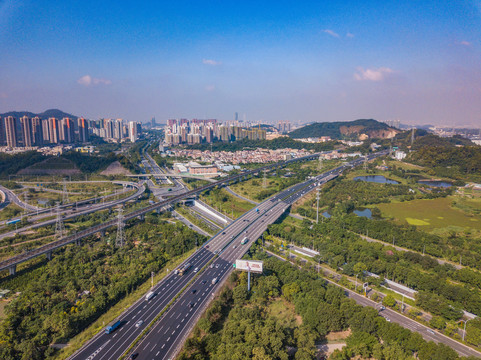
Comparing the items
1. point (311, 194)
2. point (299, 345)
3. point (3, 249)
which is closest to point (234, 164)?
point (311, 194)

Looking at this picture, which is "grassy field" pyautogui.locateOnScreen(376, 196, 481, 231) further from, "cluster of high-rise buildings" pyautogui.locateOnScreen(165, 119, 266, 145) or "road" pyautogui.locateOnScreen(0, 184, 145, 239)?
"cluster of high-rise buildings" pyautogui.locateOnScreen(165, 119, 266, 145)

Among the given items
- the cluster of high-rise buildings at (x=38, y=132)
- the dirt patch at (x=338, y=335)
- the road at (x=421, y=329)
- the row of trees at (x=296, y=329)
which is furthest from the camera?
the cluster of high-rise buildings at (x=38, y=132)

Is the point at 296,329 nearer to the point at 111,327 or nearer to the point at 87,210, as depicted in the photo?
the point at 111,327

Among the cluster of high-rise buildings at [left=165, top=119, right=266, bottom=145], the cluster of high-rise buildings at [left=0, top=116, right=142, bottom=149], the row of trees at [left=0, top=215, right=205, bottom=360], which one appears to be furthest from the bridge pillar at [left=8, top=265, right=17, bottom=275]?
the cluster of high-rise buildings at [left=165, top=119, right=266, bottom=145]

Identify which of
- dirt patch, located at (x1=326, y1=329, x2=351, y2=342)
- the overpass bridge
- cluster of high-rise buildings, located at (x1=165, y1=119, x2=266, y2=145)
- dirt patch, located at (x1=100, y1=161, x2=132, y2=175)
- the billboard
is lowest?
dirt patch, located at (x1=326, y1=329, x2=351, y2=342)

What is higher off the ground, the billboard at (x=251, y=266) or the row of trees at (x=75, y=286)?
the billboard at (x=251, y=266)

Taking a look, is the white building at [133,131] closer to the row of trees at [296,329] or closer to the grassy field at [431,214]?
the grassy field at [431,214]

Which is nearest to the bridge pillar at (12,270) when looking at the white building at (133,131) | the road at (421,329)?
the road at (421,329)
